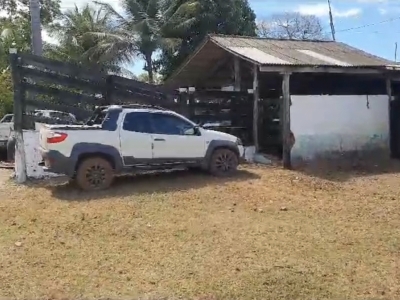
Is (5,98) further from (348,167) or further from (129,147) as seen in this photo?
(348,167)

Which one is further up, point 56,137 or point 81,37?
point 81,37

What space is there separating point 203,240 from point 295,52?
9119mm

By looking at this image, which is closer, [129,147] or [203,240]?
[203,240]

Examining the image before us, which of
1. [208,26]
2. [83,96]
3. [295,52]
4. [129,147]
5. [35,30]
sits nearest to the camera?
[129,147]

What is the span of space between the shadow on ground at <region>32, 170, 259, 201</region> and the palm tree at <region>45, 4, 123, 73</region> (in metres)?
15.6

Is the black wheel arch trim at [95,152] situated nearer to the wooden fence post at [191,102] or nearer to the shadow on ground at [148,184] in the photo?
the shadow on ground at [148,184]

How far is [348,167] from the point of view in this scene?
43.6 feet

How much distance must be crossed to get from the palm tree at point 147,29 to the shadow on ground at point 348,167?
526 inches

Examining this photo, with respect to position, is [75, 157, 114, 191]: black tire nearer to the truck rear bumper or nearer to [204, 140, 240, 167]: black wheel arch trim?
the truck rear bumper

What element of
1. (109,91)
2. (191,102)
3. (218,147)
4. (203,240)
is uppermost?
(109,91)

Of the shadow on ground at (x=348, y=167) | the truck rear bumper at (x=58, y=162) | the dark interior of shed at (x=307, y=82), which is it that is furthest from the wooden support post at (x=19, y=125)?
the dark interior of shed at (x=307, y=82)

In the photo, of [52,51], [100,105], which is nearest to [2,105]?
[52,51]

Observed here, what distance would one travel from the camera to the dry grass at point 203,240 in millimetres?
5336

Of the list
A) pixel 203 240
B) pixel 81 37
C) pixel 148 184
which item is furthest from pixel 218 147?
pixel 81 37
